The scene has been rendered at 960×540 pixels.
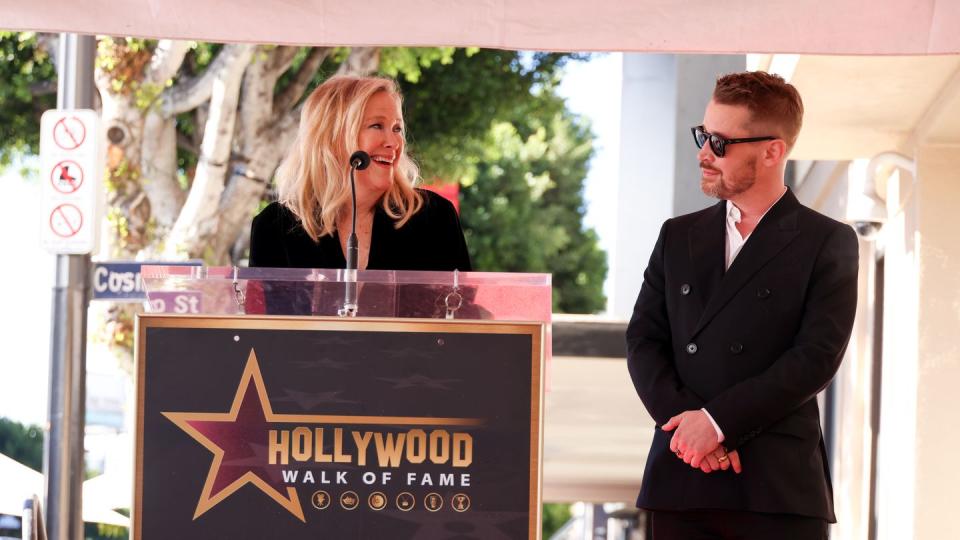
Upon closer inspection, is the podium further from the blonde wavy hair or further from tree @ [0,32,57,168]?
tree @ [0,32,57,168]

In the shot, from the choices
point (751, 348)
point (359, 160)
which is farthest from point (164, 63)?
point (751, 348)

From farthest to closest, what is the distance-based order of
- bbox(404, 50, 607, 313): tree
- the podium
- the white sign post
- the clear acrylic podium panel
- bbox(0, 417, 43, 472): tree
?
bbox(0, 417, 43, 472): tree, bbox(404, 50, 607, 313): tree, the white sign post, the clear acrylic podium panel, the podium

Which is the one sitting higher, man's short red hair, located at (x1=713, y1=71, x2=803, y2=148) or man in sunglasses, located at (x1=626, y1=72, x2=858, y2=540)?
man's short red hair, located at (x1=713, y1=71, x2=803, y2=148)

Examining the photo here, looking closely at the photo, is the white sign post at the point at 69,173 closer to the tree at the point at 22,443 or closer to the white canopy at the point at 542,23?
the white canopy at the point at 542,23

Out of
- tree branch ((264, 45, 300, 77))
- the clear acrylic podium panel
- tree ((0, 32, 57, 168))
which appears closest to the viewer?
the clear acrylic podium panel

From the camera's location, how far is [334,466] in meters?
3.35

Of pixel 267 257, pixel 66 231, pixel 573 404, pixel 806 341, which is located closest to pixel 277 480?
pixel 267 257

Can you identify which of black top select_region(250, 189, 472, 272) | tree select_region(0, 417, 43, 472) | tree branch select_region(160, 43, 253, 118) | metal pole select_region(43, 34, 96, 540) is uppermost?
tree branch select_region(160, 43, 253, 118)

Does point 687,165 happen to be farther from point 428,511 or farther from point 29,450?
point 428,511

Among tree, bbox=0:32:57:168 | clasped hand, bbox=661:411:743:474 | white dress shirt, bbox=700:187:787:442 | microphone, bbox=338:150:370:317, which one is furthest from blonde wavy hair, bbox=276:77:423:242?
tree, bbox=0:32:57:168

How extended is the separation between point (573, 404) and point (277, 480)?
9.60 m

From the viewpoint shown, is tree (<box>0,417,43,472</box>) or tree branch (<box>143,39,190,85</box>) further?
tree (<box>0,417,43,472</box>)

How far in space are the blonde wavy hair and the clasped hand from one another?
0.97m

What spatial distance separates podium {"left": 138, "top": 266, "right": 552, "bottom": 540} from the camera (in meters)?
3.34
